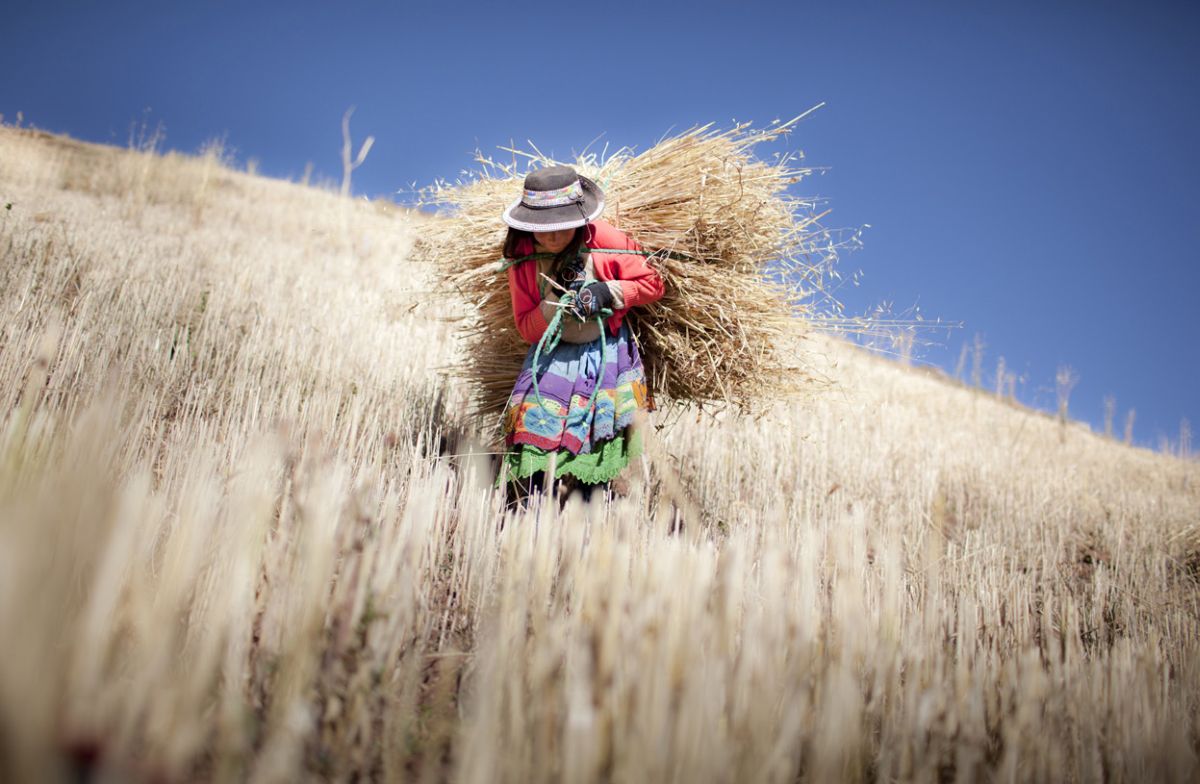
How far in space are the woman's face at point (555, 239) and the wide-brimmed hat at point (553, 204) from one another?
3.2 inches

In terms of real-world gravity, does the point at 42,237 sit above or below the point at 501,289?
above

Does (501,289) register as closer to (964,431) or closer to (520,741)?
(520,741)

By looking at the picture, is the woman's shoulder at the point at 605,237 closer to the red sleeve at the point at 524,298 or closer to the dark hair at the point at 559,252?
the dark hair at the point at 559,252

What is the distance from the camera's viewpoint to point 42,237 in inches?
199

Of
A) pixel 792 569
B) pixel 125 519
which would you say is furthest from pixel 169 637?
pixel 792 569

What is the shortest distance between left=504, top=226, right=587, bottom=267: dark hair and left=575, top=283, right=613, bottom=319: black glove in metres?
0.24

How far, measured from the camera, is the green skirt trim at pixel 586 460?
8.32 feet

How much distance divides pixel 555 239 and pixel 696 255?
65cm

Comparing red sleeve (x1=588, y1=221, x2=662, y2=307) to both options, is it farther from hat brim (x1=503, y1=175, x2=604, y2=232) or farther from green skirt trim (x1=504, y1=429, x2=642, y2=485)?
green skirt trim (x1=504, y1=429, x2=642, y2=485)

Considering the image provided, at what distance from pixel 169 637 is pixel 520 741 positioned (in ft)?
1.73

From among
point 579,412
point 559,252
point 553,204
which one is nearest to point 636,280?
point 559,252

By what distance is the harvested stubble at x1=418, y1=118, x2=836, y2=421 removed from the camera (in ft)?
8.96

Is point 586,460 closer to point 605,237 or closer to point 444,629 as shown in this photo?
point 605,237

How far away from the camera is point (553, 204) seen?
2352mm
